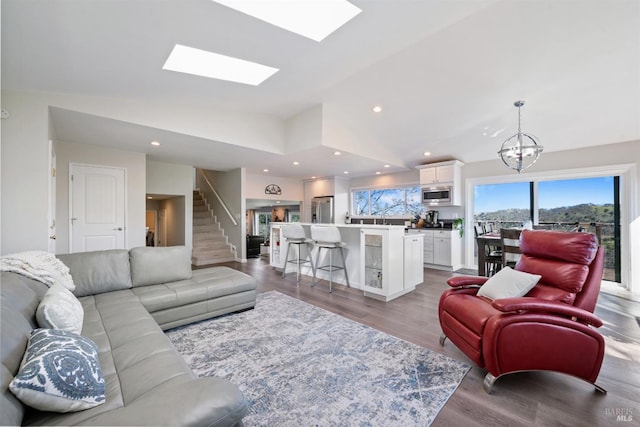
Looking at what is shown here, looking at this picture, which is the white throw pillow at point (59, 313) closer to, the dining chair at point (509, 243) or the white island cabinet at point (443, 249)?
the dining chair at point (509, 243)

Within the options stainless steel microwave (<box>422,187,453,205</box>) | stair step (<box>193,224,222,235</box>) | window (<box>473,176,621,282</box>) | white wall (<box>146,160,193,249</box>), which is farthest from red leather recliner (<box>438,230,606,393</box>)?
stair step (<box>193,224,222,235</box>)

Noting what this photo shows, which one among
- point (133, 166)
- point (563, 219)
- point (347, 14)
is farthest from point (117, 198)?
point (563, 219)

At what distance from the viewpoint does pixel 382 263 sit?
144 inches

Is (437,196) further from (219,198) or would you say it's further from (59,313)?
(59,313)

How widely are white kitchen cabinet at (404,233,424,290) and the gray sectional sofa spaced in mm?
2264

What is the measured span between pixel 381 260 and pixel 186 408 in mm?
3135

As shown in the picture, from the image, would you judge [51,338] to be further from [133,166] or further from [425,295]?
[133,166]

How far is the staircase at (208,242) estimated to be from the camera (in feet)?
21.8

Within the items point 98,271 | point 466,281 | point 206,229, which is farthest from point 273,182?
point 466,281

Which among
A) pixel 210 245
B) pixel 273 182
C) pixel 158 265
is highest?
pixel 273 182

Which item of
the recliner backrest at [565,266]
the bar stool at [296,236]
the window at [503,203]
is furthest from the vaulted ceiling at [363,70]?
the recliner backrest at [565,266]

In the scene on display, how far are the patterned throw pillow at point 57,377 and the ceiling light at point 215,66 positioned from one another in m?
2.56

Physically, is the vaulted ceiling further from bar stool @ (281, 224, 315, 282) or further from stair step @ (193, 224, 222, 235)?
stair step @ (193, 224, 222, 235)

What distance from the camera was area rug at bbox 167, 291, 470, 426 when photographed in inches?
62.8
